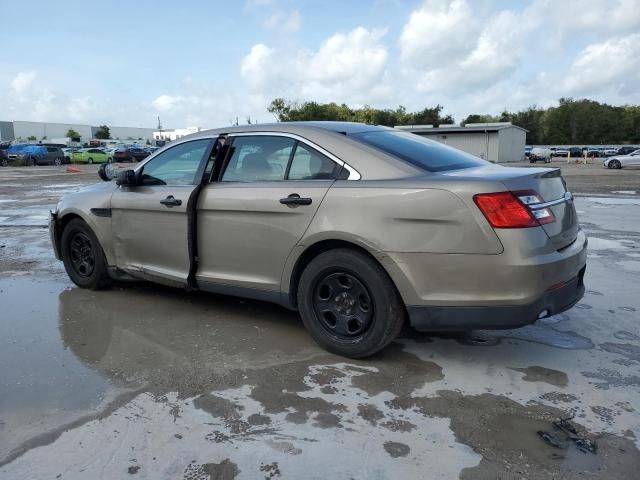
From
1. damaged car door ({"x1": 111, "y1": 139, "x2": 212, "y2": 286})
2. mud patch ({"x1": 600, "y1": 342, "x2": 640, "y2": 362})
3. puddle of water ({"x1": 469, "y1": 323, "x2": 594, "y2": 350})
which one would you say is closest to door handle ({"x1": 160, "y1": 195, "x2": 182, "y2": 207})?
damaged car door ({"x1": 111, "y1": 139, "x2": 212, "y2": 286})

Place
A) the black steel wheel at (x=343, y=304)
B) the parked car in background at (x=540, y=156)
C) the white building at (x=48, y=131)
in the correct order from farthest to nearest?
the white building at (x=48, y=131), the parked car in background at (x=540, y=156), the black steel wheel at (x=343, y=304)

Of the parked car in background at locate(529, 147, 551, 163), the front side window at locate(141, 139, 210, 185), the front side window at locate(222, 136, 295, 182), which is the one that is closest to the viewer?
the front side window at locate(222, 136, 295, 182)

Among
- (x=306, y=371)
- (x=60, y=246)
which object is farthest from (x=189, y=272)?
(x=60, y=246)

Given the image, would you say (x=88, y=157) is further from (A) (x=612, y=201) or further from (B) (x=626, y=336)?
(B) (x=626, y=336)

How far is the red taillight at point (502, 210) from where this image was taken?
125 inches

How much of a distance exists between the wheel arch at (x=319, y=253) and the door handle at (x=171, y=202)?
121 centimetres

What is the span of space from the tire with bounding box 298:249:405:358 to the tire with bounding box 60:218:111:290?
97.3 inches

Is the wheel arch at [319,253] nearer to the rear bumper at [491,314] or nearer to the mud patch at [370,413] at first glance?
the rear bumper at [491,314]

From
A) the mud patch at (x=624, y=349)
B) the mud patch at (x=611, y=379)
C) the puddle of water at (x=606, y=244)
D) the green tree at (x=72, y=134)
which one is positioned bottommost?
the mud patch at (x=611, y=379)

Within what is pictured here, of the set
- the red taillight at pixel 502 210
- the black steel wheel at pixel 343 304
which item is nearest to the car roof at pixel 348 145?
the red taillight at pixel 502 210

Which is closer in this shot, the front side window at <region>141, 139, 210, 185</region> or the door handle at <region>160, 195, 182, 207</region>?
the door handle at <region>160, 195, 182, 207</region>

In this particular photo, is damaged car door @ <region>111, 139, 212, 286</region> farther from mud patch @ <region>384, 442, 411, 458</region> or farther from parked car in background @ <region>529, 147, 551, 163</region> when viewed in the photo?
parked car in background @ <region>529, 147, 551, 163</region>

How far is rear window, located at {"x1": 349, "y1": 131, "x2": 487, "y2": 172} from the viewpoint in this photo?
376 centimetres

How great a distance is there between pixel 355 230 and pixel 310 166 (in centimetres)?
69
